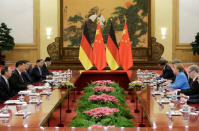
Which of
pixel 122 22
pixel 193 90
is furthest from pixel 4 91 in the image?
pixel 122 22

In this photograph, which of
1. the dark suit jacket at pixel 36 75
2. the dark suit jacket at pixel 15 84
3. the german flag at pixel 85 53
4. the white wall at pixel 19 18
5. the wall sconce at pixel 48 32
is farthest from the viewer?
the white wall at pixel 19 18

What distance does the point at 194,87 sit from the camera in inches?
219

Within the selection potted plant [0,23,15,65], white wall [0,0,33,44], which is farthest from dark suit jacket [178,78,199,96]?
white wall [0,0,33,44]

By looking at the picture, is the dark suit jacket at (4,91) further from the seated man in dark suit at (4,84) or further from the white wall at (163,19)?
the white wall at (163,19)

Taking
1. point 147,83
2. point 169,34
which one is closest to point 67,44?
point 169,34

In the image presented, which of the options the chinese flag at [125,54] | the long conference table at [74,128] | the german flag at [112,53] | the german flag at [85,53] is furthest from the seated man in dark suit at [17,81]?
the chinese flag at [125,54]

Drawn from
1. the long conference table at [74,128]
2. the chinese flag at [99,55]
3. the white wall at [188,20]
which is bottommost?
the long conference table at [74,128]

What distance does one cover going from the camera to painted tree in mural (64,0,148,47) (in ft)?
47.3

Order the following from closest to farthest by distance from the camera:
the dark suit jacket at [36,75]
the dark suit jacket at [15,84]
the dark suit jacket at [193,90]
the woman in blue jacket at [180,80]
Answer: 1. the dark suit jacket at [193,90]
2. the woman in blue jacket at [180,80]
3. the dark suit jacket at [15,84]
4. the dark suit jacket at [36,75]

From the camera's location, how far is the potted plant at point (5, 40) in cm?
1405

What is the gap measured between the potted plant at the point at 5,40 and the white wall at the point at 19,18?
2.07 feet

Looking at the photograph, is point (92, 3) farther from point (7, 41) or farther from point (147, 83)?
point (147, 83)

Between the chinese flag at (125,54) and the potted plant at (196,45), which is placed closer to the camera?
the chinese flag at (125,54)

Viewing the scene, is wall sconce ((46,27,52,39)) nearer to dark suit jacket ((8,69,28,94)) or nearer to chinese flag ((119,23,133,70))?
chinese flag ((119,23,133,70))
